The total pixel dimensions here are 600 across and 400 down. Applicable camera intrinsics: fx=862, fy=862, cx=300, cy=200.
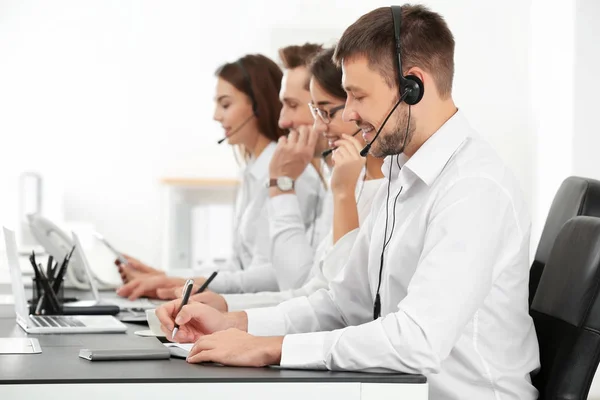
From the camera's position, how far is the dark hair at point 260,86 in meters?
3.29

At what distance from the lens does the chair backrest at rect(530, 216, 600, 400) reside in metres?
1.46

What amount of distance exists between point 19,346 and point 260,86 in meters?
1.94

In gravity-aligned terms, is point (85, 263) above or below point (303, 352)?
below

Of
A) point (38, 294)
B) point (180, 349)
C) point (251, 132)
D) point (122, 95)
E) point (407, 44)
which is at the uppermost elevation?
point (407, 44)

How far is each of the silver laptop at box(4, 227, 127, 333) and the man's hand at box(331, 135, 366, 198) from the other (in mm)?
650

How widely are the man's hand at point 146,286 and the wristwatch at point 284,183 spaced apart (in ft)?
1.43

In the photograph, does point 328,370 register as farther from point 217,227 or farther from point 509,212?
point 217,227

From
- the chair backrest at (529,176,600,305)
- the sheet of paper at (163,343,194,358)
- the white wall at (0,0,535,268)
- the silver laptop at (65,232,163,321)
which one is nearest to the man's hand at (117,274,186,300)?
the silver laptop at (65,232,163,321)

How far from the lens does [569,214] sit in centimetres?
177

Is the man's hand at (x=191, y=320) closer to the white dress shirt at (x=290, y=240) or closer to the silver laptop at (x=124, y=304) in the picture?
the silver laptop at (x=124, y=304)

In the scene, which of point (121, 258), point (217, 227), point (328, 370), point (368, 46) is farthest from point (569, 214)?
point (217, 227)

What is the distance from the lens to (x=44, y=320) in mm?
1959

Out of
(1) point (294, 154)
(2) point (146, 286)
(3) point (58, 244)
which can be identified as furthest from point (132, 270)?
(1) point (294, 154)

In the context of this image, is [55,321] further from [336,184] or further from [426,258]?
[426,258]
